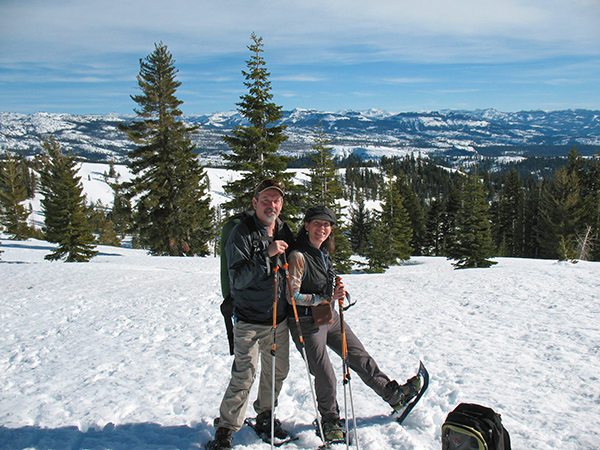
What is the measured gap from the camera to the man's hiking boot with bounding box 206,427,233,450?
4.02 metres

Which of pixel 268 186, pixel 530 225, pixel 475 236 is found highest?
pixel 268 186

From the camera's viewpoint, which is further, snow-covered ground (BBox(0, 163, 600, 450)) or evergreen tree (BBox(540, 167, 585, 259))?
evergreen tree (BBox(540, 167, 585, 259))

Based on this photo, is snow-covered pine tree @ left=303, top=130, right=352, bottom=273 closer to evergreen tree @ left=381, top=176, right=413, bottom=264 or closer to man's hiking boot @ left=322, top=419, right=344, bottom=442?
evergreen tree @ left=381, top=176, right=413, bottom=264

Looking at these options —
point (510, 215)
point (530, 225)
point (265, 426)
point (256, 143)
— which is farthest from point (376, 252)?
point (510, 215)

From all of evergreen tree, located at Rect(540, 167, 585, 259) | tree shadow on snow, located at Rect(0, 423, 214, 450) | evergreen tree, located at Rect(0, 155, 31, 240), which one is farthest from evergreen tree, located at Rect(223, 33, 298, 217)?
evergreen tree, located at Rect(0, 155, 31, 240)

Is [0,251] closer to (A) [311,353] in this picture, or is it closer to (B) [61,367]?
(B) [61,367]

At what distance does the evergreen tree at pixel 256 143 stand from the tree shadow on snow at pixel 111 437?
1998cm

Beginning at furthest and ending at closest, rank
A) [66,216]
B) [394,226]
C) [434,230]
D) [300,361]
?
[434,230] → [394,226] → [66,216] → [300,361]

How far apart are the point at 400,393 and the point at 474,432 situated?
4.94 feet

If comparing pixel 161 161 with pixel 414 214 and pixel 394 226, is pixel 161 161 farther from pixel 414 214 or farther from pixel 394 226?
pixel 414 214

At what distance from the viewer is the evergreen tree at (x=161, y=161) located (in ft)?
92.9

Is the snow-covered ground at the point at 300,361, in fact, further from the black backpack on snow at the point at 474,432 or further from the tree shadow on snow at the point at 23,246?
the tree shadow on snow at the point at 23,246

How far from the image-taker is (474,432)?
304 cm

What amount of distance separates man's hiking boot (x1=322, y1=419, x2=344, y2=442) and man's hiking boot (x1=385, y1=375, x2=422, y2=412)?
0.68 meters
